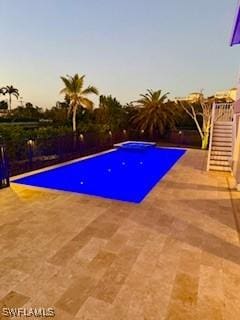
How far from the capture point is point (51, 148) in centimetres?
895

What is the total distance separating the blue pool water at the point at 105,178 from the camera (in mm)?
6316

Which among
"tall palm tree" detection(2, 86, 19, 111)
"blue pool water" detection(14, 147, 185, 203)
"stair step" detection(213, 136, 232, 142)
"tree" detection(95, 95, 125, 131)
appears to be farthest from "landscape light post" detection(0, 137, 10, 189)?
"tall palm tree" detection(2, 86, 19, 111)

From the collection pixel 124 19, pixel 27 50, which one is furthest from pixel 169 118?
pixel 27 50

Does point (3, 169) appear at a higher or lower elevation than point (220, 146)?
lower

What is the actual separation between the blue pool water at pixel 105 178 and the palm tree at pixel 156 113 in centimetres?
692

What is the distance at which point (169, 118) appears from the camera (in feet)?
57.5

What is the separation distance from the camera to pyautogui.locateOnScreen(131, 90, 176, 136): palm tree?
17.3m

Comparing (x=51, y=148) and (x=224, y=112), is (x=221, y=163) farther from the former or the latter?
(x=51, y=148)

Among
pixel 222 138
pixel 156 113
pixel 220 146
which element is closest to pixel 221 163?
pixel 220 146

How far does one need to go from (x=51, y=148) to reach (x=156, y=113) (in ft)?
34.9

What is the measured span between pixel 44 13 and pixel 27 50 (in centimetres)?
325

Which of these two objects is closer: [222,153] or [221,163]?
[221,163]

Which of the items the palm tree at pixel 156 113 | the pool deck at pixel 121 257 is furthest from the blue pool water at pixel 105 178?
the palm tree at pixel 156 113

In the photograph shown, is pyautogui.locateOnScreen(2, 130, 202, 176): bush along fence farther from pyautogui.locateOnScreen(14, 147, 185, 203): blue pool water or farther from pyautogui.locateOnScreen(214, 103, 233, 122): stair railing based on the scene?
pyautogui.locateOnScreen(214, 103, 233, 122): stair railing
